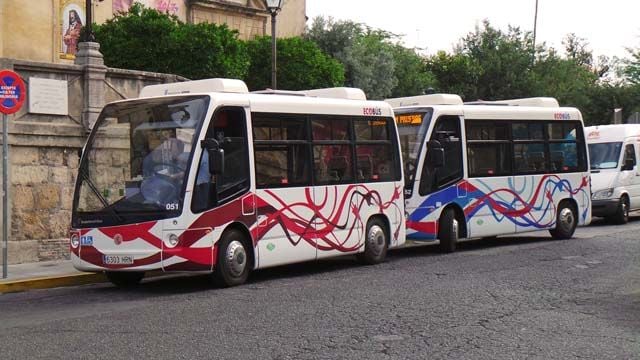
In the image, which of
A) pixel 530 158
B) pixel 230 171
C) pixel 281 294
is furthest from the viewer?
pixel 530 158

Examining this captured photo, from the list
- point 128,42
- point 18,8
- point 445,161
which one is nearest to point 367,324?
point 445,161

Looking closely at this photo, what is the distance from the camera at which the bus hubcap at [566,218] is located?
2031 centimetres

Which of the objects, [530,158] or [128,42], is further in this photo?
[128,42]

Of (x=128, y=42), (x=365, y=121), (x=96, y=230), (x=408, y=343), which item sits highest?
(x=128, y=42)

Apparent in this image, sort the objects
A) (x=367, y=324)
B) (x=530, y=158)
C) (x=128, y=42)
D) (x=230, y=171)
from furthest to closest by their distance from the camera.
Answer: (x=128, y=42)
(x=530, y=158)
(x=230, y=171)
(x=367, y=324)

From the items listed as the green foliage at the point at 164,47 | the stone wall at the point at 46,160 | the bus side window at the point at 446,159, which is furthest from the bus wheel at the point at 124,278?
the green foliage at the point at 164,47

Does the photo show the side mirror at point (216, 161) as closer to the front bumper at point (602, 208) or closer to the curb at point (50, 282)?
the curb at point (50, 282)

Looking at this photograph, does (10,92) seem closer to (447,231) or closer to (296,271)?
(296,271)

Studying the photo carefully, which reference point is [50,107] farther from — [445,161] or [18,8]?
[18,8]

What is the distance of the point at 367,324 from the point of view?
31.3 ft

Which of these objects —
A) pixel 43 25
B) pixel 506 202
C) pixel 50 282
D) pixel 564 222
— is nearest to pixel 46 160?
pixel 50 282

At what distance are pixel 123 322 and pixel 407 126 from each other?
29.0 feet

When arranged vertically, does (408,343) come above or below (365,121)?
below

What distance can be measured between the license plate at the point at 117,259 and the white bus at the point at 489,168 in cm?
634
